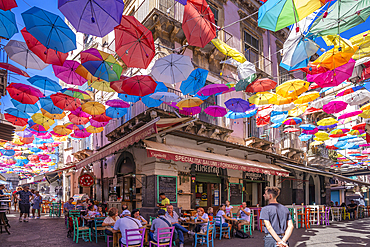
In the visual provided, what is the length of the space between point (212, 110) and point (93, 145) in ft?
33.4

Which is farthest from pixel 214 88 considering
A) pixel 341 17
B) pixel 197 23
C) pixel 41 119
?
pixel 41 119

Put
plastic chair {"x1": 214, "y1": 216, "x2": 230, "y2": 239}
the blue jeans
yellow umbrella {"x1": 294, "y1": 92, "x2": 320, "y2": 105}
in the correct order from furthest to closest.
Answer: yellow umbrella {"x1": 294, "y1": 92, "x2": 320, "y2": 105}, plastic chair {"x1": 214, "y1": 216, "x2": 230, "y2": 239}, the blue jeans

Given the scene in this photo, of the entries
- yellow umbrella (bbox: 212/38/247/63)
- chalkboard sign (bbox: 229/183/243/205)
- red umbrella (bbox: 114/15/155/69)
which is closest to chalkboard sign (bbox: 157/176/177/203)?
chalkboard sign (bbox: 229/183/243/205)

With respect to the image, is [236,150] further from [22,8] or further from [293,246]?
[22,8]

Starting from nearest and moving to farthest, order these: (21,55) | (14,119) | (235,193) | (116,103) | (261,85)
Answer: (21,55) → (261,85) → (116,103) → (14,119) → (235,193)

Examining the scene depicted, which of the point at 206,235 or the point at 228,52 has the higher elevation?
the point at 228,52

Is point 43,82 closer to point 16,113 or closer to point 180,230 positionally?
point 16,113

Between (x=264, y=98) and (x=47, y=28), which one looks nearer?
(x=47, y=28)

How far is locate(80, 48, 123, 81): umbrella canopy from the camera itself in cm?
688

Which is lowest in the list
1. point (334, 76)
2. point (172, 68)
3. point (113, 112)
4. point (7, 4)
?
point (113, 112)

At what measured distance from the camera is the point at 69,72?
7.78m

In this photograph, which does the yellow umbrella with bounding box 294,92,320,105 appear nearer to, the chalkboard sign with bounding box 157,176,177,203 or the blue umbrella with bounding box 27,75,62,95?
the chalkboard sign with bounding box 157,176,177,203

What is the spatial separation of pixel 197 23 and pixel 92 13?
2.32 metres

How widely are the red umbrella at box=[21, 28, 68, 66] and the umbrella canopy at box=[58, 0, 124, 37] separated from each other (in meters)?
1.93
